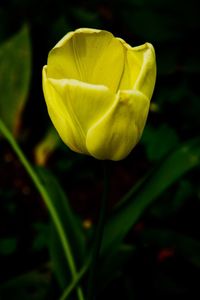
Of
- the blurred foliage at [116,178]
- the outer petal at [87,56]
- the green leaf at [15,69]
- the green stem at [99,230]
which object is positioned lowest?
the blurred foliage at [116,178]

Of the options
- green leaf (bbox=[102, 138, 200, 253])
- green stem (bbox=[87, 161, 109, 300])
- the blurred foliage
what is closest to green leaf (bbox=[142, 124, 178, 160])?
the blurred foliage

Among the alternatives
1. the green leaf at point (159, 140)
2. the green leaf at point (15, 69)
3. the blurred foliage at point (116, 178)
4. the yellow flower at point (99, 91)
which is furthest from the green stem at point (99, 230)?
the green leaf at point (15, 69)

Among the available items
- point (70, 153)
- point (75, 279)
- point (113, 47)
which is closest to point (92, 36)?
point (113, 47)

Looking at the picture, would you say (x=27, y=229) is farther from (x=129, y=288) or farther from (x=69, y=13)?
(x=69, y=13)

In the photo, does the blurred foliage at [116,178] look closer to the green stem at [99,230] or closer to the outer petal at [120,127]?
the green stem at [99,230]

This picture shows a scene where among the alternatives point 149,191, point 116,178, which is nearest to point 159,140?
point 149,191

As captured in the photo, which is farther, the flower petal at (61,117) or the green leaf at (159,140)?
the green leaf at (159,140)

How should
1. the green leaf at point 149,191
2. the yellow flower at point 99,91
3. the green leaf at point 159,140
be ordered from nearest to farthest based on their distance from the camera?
the yellow flower at point 99,91 → the green leaf at point 149,191 → the green leaf at point 159,140

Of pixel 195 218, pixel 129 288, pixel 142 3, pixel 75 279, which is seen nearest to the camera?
pixel 75 279
